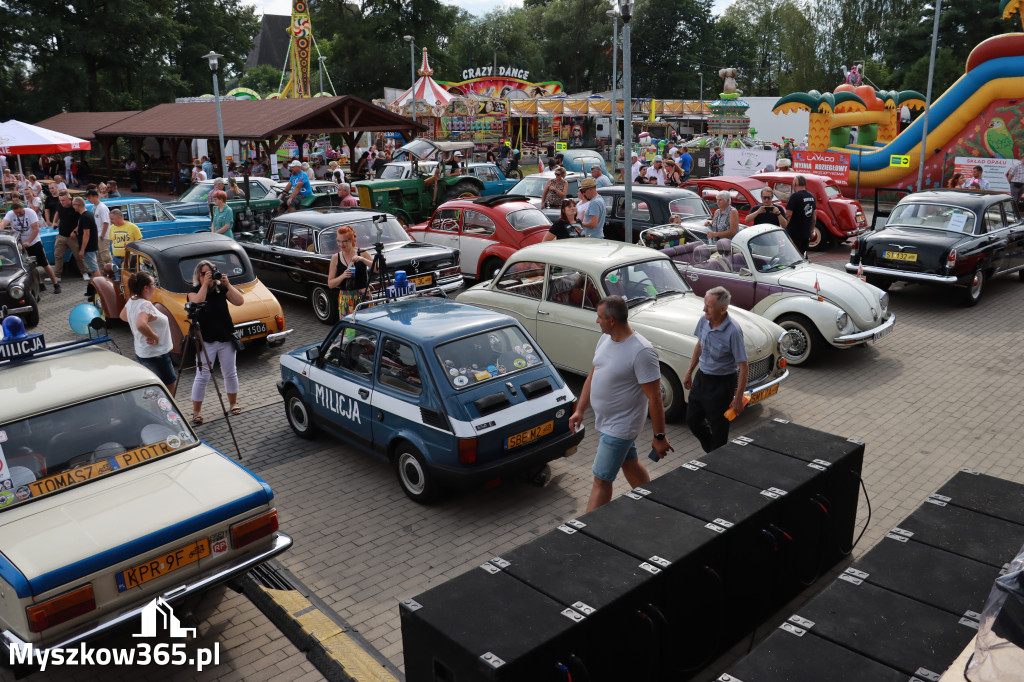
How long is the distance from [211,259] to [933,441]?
925cm

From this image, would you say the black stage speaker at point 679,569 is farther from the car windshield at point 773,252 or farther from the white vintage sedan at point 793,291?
the car windshield at point 773,252

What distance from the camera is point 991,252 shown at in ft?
42.5

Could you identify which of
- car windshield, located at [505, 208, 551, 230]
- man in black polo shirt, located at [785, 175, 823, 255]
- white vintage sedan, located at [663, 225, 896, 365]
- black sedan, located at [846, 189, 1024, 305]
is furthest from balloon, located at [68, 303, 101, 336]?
black sedan, located at [846, 189, 1024, 305]

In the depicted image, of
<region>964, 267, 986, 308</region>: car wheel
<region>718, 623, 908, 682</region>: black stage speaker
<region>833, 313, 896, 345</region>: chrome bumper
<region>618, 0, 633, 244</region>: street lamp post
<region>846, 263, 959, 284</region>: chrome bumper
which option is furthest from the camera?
<region>964, 267, 986, 308</region>: car wheel

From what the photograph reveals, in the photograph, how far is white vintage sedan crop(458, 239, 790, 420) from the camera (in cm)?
830

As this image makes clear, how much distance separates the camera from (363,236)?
494 inches

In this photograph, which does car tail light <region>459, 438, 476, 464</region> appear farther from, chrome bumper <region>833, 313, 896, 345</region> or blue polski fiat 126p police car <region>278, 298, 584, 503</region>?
chrome bumper <region>833, 313, 896, 345</region>

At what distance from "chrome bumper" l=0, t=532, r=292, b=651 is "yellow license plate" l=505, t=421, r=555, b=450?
2044mm

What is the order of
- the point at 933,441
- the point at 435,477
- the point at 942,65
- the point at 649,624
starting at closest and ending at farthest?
the point at 649,624 < the point at 435,477 < the point at 933,441 < the point at 942,65

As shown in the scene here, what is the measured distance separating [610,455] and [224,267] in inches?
285

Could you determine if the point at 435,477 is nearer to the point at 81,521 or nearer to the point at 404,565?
the point at 404,565

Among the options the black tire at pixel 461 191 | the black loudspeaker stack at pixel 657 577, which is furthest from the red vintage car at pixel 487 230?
the black loudspeaker stack at pixel 657 577

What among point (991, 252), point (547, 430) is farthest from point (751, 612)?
point (991, 252)

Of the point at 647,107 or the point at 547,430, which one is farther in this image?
the point at 647,107
